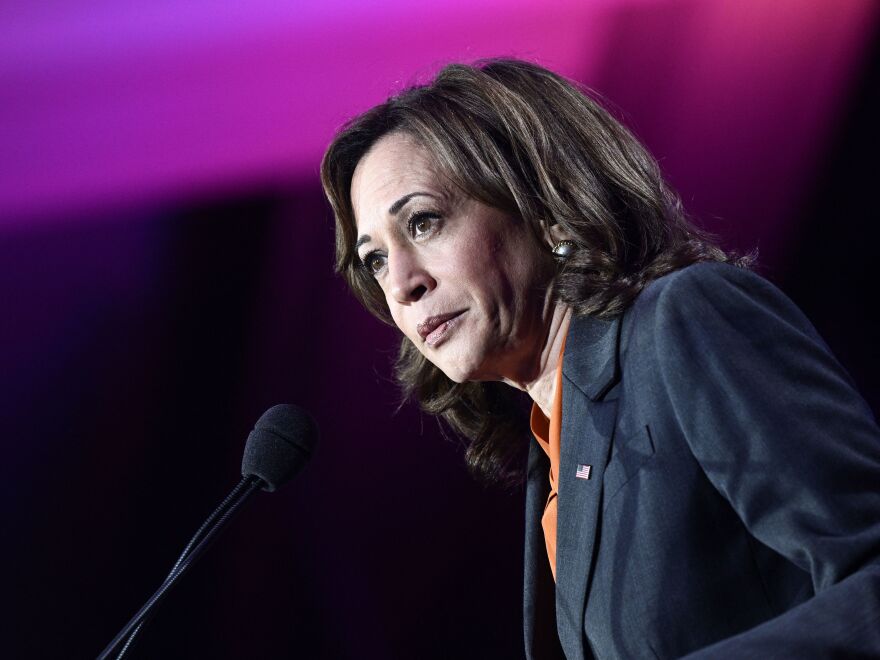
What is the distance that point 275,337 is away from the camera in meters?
2.34

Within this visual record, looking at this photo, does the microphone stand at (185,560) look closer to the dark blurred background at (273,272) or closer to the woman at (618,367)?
the woman at (618,367)

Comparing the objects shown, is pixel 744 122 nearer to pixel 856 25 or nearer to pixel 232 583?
pixel 856 25

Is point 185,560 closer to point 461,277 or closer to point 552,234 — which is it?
point 461,277

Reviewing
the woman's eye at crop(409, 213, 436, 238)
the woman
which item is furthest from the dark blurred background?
the woman's eye at crop(409, 213, 436, 238)

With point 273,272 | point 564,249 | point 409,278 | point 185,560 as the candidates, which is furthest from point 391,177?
point 185,560

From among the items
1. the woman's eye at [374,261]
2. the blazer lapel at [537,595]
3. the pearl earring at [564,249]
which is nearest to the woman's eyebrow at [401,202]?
the woman's eye at [374,261]

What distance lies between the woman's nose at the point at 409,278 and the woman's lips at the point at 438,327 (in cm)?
5

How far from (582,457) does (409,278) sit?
17.3 inches

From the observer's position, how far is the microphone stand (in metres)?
1.17

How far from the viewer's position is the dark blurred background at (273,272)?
201cm

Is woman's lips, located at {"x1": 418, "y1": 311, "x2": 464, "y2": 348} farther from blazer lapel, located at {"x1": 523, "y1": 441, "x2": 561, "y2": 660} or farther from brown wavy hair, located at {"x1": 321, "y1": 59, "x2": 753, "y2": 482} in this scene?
blazer lapel, located at {"x1": 523, "y1": 441, "x2": 561, "y2": 660}

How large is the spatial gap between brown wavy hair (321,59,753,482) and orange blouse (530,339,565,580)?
170 millimetres

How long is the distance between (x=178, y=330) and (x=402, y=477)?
2.32 feet

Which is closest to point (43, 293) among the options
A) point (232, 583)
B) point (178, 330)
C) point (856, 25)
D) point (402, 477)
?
point (178, 330)
